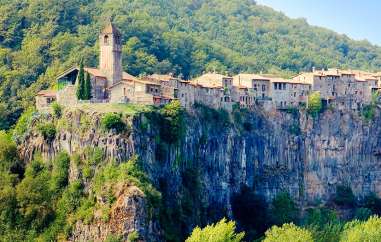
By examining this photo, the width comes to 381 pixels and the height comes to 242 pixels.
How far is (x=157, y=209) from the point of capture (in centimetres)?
8506

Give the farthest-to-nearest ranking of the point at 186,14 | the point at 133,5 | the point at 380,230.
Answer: the point at 186,14
the point at 133,5
the point at 380,230

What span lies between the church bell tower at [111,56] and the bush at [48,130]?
859 cm

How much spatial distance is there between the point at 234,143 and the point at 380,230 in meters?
21.1

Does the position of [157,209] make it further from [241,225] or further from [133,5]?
[133,5]

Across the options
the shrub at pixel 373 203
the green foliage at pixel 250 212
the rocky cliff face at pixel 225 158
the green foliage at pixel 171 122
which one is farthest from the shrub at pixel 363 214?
the green foliage at pixel 171 122

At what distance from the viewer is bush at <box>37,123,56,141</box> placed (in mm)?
90875

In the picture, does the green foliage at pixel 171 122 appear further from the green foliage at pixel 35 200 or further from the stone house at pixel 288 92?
Result: the stone house at pixel 288 92

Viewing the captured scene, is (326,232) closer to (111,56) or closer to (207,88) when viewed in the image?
(207,88)

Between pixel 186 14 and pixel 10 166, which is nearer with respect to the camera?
pixel 10 166

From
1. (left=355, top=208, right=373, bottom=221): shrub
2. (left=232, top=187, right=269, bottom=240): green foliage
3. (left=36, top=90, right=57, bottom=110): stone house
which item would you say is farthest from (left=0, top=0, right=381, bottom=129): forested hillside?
(left=355, top=208, right=373, bottom=221): shrub

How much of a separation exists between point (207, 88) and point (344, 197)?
23.2 m

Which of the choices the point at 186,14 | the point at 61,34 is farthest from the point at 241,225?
the point at 186,14

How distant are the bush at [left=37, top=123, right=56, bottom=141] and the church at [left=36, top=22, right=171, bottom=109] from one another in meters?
3.09

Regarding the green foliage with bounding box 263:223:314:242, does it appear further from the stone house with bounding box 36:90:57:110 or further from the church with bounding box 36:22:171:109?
the stone house with bounding box 36:90:57:110
